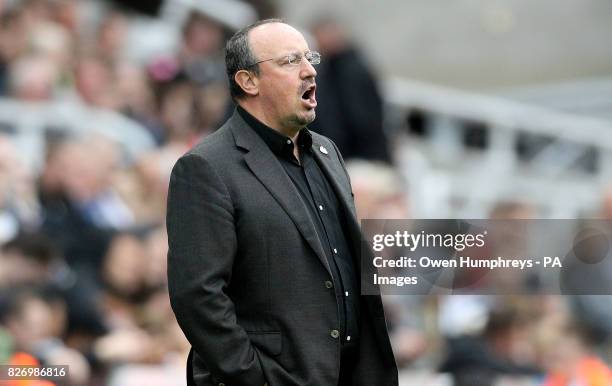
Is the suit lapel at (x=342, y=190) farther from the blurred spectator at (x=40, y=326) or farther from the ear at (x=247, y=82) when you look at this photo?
the blurred spectator at (x=40, y=326)

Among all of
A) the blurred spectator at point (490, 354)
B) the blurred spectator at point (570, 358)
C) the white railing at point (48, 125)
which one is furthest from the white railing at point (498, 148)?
the blurred spectator at point (570, 358)

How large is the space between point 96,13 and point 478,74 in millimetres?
6308

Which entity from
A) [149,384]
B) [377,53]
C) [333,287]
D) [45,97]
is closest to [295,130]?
[333,287]

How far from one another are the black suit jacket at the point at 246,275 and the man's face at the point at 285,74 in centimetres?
20

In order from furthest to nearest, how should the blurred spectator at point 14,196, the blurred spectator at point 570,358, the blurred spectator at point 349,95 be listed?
the blurred spectator at point 349,95
the blurred spectator at point 14,196
the blurred spectator at point 570,358

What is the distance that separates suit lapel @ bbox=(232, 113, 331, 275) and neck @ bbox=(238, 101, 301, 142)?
0.15 feet

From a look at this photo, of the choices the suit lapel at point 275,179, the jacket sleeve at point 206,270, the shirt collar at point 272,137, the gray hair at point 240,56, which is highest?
the gray hair at point 240,56

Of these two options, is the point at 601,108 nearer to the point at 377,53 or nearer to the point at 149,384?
the point at 377,53

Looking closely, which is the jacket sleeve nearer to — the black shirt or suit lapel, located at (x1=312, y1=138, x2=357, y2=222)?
the black shirt

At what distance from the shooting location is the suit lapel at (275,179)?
481cm

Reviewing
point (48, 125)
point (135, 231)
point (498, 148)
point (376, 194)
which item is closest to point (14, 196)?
point (135, 231)

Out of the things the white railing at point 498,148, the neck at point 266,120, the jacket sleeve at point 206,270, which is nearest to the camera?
the jacket sleeve at point 206,270

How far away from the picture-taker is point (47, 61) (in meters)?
9.62

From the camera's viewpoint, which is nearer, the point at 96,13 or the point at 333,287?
the point at 333,287
